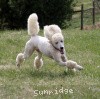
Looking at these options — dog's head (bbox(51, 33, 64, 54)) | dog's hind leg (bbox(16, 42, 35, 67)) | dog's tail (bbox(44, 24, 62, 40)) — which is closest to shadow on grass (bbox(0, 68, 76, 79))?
dog's hind leg (bbox(16, 42, 35, 67))

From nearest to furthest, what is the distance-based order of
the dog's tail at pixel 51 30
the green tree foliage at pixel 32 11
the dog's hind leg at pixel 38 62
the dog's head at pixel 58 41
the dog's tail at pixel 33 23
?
the dog's head at pixel 58 41, the dog's tail at pixel 51 30, the dog's tail at pixel 33 23, the dog's hind leg at pixel 38 62, the green tree foliage at pixel 32 11

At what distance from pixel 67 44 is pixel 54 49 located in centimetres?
589

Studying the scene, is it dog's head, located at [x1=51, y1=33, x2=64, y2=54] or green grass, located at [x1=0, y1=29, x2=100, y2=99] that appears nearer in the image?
green grass, located at [x1=0, y1=29, x2=100, y2=99]

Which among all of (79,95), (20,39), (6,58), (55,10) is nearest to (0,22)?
(55,10)

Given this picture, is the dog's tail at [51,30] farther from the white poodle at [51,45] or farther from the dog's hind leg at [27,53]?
the dog's hind leg at [27,53]

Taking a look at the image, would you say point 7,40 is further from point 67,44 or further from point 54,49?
point 54,49

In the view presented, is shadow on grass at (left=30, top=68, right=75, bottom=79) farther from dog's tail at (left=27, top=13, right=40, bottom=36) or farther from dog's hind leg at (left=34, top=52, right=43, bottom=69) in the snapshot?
dog's tail at (left=27, top=13, right=40, bottom=36)

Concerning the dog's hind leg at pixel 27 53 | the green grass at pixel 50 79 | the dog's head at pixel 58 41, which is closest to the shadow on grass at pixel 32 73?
the green grass at pixel 50 79

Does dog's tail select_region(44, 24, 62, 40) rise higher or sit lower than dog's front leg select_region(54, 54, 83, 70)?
higher

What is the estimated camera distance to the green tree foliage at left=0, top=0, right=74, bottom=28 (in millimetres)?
28078

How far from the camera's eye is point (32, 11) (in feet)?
93.4

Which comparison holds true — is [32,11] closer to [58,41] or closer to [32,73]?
[32,73]

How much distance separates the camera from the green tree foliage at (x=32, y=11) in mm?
28078

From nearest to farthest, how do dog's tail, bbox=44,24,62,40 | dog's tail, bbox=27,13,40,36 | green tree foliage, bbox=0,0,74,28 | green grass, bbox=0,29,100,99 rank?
green grass, bbox=0,29,100,99 → dog's tail, bbox=44,24,62,40 → dog's tail, bbox=27,13,40,36 → green tree foliage, bbox=0,0,74,28
